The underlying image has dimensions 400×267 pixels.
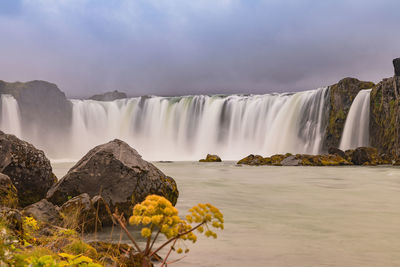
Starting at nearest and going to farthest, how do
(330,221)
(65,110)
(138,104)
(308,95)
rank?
(330,221) → (308,95) → (138,104) → (65,110)

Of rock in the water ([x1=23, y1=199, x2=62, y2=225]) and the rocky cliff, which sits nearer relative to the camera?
rock in the water ([x1=23, y1=199, x2=62, y2=225])

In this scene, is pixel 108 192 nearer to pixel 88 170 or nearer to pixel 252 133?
pixel 88 170

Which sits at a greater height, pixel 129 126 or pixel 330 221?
pixel 129 126

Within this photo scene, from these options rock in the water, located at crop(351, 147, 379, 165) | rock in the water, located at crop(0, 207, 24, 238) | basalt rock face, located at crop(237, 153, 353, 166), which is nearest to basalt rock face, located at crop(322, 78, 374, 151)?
rock in the water, located at crop(351, 147, 379, 165)

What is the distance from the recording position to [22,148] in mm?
6910

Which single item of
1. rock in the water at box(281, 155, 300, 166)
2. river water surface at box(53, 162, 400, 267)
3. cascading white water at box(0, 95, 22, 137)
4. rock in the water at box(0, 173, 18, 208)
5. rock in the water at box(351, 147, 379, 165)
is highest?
cascading white water at box(0, 95, 22, 137)

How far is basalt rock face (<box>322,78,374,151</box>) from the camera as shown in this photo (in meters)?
37.3

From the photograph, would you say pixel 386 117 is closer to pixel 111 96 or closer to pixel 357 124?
pixel 357 124

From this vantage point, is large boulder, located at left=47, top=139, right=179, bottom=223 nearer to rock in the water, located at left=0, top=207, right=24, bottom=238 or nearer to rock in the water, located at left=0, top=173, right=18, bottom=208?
rock in the water, located at left=0, top=173, right=18, bottom=208

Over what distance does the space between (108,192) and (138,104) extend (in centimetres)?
5057

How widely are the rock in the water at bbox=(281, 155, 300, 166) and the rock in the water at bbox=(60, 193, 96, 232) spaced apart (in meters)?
22.2

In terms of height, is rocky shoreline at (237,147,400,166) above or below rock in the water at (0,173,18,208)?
above

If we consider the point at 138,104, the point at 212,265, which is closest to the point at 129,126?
the point at 138,104

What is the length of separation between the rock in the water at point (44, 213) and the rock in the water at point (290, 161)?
22389 mm
